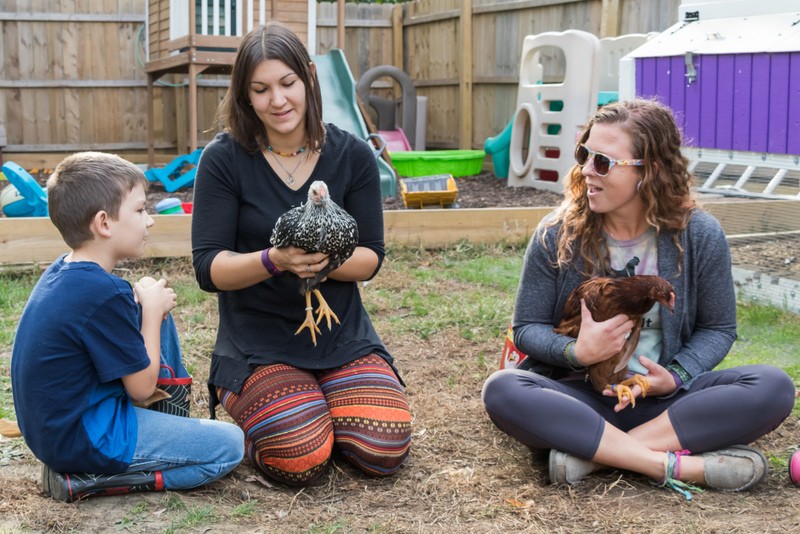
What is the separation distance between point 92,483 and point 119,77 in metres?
9.48

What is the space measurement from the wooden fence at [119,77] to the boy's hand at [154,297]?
27.2ft

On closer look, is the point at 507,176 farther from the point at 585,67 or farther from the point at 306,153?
the point at 306,153

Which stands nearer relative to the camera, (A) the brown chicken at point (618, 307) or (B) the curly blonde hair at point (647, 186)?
(A) the brown chicken at point (618, 307)

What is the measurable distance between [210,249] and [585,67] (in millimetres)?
5942

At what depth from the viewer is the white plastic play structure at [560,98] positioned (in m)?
7.86

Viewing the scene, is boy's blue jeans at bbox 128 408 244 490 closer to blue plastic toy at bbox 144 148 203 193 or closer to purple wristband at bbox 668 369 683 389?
purple wristband at bbox 668 369 683 389

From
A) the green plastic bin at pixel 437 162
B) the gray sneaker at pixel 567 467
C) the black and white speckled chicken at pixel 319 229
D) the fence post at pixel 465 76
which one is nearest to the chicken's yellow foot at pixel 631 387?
the gray sneaker at pixel 567 467

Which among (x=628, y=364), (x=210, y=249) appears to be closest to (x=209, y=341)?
(x=210, y=249)

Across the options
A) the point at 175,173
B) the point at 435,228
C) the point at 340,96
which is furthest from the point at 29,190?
the point at 340,96

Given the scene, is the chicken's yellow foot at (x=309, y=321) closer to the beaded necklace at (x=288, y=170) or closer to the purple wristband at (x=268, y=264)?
the purple wristband at (x=268, y=264)

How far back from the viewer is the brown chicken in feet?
7.72

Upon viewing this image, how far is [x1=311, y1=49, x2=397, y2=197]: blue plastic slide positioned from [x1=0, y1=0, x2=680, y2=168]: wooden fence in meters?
2.10

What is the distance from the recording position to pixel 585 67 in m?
7.82

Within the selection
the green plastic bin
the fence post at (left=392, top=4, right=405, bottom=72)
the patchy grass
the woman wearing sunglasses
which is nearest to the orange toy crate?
the green plastic bin
